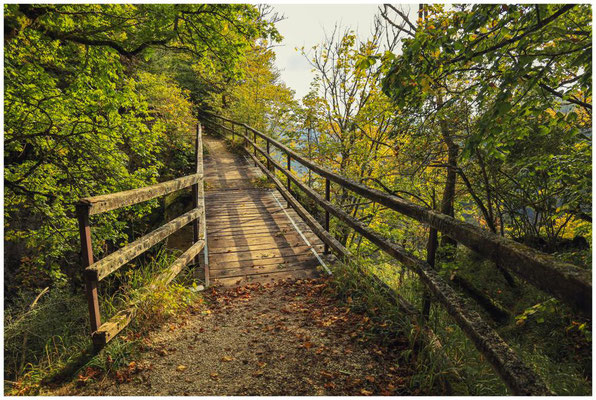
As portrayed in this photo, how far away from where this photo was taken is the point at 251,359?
8.66ft

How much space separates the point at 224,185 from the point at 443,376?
9120mm

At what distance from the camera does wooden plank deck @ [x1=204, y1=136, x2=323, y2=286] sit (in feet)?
15.3

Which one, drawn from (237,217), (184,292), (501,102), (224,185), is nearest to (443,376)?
(501,102)

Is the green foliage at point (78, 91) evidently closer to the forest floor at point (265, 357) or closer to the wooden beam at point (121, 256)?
the wooden beam at point (121, 256)

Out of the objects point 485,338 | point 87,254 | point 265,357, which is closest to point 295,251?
point 265,357

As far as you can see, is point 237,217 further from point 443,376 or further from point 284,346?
point 443,376

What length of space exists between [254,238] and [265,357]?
11.1ft

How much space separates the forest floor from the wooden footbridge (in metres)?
0.37

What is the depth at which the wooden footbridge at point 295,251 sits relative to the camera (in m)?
1.47

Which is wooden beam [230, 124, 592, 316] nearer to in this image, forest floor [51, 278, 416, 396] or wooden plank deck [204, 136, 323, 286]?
forest floor [51, 278, 416, 396]

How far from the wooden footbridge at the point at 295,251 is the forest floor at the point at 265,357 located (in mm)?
371

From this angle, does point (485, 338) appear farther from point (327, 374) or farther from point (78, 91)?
point (78, 91)

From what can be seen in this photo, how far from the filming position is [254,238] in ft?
19.5

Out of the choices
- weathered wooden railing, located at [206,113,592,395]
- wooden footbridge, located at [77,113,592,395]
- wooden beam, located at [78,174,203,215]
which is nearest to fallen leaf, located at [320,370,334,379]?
wooden footbridge, located at [77,113,592,395]
